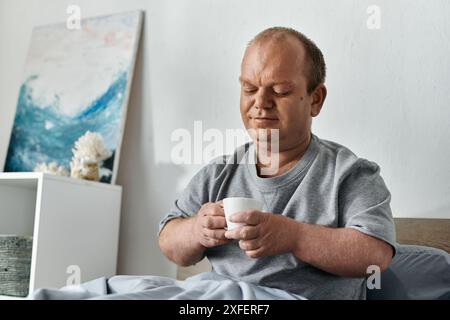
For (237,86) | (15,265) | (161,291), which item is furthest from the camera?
(237,86)

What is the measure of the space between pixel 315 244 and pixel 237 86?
3.56ft

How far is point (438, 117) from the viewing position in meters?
1.55

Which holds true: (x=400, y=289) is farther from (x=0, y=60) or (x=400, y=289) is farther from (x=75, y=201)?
(x=0, y=60)

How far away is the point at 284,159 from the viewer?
1073 millimetres

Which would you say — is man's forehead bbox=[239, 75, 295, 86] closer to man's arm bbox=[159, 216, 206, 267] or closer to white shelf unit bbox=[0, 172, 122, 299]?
man's arm bbox=[159, 216, 206, 267]

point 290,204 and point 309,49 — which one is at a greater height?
point 309,49

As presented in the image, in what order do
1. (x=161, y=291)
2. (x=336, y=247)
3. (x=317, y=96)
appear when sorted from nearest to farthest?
(x=161, y=291)
(x=336, y=247)
(x=317, y=96)

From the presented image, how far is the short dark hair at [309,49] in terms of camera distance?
105 centimetres

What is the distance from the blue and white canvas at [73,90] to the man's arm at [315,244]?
121cm

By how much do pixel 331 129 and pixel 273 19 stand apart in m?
0.43

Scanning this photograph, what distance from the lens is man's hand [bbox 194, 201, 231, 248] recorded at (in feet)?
2.95

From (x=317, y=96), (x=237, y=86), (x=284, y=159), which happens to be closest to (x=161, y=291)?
(x=284, y=159)

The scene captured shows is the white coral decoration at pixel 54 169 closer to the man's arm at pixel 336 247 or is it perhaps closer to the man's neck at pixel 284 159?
the man's neck at pixel 284 159

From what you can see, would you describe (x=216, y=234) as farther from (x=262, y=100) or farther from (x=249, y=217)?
(x=262, y=100)
